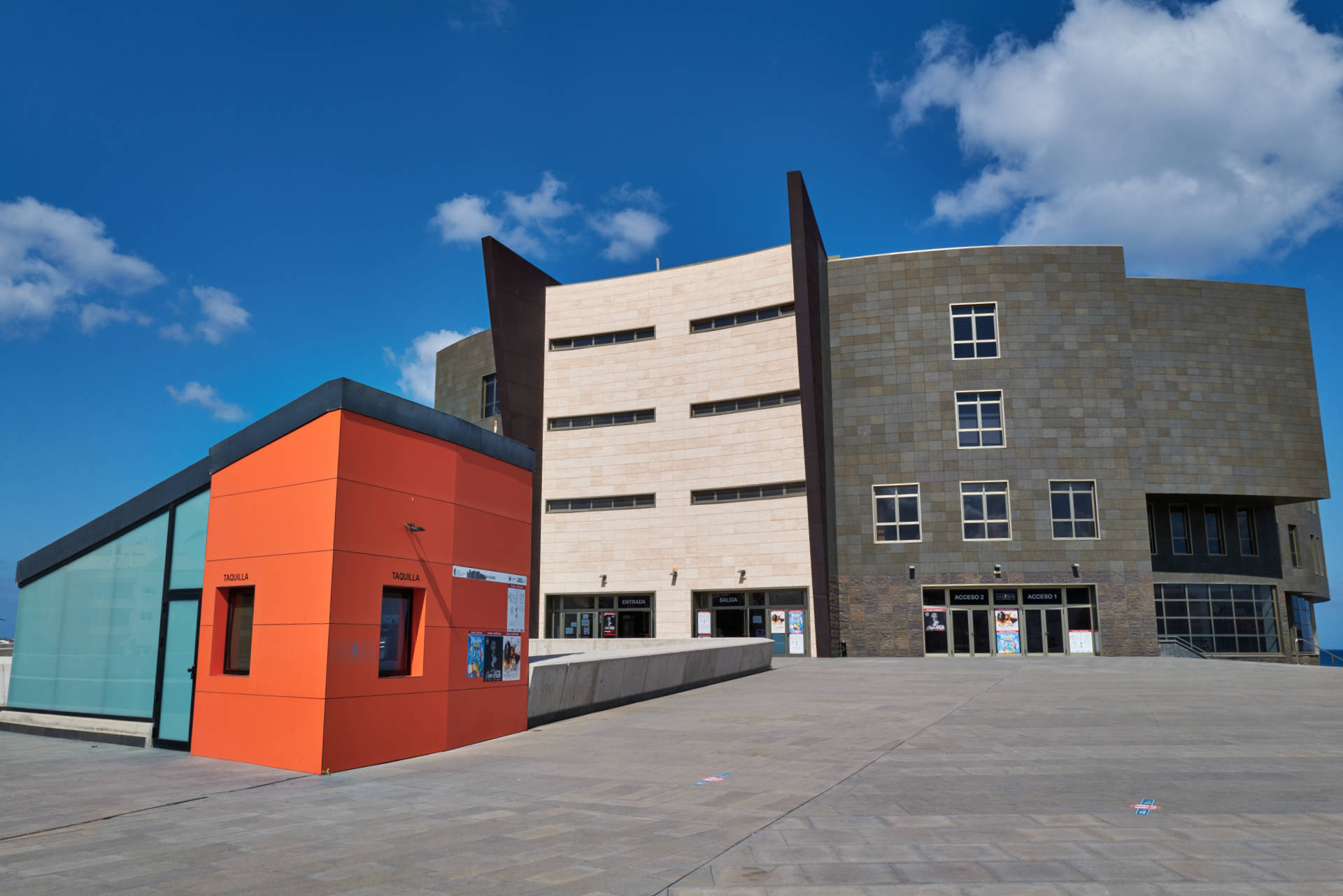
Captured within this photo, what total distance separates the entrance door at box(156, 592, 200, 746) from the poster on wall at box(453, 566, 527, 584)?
365 centimetres

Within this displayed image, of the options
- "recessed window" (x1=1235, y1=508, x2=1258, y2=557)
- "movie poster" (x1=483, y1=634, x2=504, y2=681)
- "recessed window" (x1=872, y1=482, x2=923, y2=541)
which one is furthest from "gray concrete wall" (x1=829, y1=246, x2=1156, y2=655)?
"movie poster" (x1=483, y1=634, x2=504, y2=681)

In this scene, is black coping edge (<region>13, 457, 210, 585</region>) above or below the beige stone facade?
below

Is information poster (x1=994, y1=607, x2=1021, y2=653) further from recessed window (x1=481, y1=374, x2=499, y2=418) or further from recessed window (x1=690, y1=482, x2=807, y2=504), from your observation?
recessed window (x1=481, y1=374, x2=499, y2=418)

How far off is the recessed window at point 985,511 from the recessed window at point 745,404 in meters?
8.07

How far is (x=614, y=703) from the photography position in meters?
17.8

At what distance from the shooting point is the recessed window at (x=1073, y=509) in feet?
122

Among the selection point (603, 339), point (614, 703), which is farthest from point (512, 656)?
point (603, 339)

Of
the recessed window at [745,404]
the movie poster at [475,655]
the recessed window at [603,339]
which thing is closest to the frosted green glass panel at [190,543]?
the movie poster at [475,655]

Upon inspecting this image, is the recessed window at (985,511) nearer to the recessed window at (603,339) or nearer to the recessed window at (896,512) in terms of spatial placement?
the recessed window at (896,512)

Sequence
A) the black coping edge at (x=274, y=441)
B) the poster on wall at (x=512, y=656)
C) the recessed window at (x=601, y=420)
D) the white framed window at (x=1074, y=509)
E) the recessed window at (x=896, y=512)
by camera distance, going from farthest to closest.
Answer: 1. the recessed window at (x=601, y=420)
2. the recessed window at (x=896, y=512)
3. the white framed window at (x=1074, y=509)
4. the poster on wall at (x=512, y=656)
5. the black coping edge at (x=274, y=441)

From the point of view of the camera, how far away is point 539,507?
4325 centimetres

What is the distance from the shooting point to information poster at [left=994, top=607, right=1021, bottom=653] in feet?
123

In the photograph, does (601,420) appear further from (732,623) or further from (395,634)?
(395,634)

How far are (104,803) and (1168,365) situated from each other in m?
41.0
